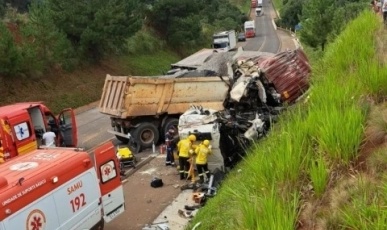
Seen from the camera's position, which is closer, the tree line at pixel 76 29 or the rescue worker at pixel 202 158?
the rescue worker at pixel 202 158

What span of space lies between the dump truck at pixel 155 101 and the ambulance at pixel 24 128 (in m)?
2.42

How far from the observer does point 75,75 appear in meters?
30.4

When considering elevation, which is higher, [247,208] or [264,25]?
[247,208]

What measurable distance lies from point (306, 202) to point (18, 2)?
45835 mm

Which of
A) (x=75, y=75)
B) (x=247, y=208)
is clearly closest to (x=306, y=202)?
(x=247, y=208)

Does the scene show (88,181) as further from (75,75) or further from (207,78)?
(75,75)

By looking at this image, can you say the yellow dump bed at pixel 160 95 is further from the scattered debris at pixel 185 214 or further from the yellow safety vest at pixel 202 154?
the scattered debris at pixel 185 214

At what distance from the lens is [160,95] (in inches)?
632

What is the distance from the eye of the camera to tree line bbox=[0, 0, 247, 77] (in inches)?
972

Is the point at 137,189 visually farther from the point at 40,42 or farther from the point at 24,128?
the point at 40,42

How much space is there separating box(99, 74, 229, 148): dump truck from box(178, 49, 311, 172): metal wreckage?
26.8 inches

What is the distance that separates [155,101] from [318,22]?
16350 millimetres

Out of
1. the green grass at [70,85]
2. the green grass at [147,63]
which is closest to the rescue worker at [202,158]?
the green grass at [70,85]

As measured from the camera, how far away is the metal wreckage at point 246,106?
40.6ft
